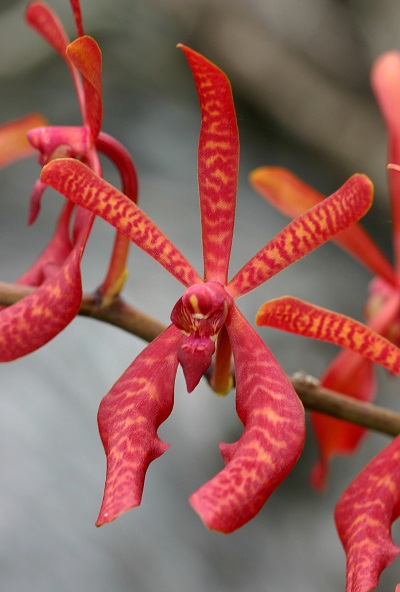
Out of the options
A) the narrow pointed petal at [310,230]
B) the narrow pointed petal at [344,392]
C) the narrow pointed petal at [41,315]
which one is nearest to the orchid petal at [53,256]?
the narrow pointed petal at [41,315]

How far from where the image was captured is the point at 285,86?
280 centimetres

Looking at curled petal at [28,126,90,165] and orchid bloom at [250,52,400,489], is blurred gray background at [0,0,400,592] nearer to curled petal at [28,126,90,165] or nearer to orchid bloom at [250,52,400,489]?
orchid bloom at [250,52,400,489]

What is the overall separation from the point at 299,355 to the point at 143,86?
50.3 inches

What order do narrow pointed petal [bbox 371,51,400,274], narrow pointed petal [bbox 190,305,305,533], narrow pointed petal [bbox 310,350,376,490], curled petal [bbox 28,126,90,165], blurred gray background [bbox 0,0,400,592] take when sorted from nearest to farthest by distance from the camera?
narrow pointed petal [bbox 190,305,305,533] < curled petal [bbox 28,126,90,165] < narrow pointed petal [bbox 371,51,400,274] < narrow pointed petal [bbox 310,350,376,490] < blurred gray background [bbox 0,0,400,592]

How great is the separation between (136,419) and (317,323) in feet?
0.63

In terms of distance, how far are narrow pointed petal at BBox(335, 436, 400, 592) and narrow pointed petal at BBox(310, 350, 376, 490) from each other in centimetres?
50

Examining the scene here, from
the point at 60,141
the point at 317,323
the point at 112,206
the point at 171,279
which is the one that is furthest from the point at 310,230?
the point at 171,279

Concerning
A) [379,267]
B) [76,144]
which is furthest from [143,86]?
[76,144]

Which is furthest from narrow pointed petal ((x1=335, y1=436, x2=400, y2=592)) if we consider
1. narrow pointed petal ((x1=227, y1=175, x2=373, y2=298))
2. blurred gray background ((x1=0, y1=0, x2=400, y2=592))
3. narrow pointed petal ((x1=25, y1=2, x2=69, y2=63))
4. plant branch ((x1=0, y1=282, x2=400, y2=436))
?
blurred gray background ((x1=0, y1=0, x2=400, y2=592))

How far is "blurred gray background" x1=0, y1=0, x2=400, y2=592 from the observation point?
2281 mm

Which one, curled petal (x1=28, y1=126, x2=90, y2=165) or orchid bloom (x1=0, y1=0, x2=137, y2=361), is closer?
orchid bloom (x1=0, y1=0, x2=137, y2=361)

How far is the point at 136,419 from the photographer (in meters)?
0.81

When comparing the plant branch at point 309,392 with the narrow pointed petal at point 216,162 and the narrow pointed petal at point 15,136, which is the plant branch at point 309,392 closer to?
the narrow pointed petal at point 216,162

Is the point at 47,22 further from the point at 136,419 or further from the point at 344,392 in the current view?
the point at 344,392
